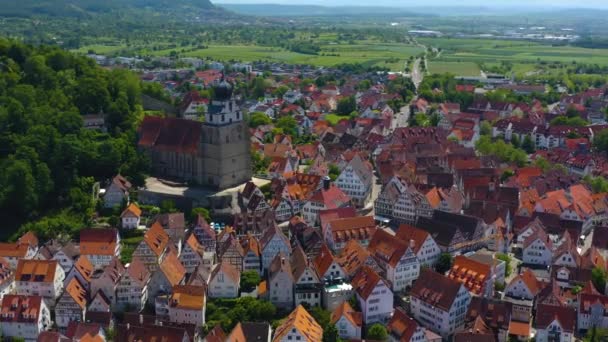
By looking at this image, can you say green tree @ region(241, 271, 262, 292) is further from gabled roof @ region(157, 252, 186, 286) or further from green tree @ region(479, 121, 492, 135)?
green tree @ region(479, 121, 492, 135)

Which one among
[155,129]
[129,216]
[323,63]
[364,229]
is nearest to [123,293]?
[129,216]

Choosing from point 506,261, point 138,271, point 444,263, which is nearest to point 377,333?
point 444,263

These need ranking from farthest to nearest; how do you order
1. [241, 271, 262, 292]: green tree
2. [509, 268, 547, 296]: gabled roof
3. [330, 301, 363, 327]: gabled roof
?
[241, 271, 262, 292]: green tree < [509, 268, 547, 296]: gabled roof < [330, 301, 363, 327]: gabled roof

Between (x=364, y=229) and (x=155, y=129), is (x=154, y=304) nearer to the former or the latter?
(x=364, y=229)

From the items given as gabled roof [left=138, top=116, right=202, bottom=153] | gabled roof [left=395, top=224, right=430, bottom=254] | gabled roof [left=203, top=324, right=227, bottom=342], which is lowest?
gabled roof [left=203, top=324, right=227, bottom=342]

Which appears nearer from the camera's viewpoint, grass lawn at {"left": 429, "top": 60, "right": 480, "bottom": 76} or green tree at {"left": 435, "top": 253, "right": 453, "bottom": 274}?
green tree at {"left": 435, "top": 253, "right": 453, "bottom": 274}

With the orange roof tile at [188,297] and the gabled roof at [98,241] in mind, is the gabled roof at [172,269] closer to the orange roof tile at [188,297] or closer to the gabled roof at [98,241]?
the orange roof tile at [188,297]

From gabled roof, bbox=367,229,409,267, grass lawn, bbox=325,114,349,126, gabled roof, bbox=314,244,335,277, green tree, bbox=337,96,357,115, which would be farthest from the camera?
green tree, bbox=337,96,357,115

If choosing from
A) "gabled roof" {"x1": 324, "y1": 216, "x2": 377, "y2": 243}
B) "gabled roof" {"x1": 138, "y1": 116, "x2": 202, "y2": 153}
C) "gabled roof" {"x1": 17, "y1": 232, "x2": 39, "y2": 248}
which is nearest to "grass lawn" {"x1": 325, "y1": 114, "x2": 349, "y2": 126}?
"gabled roof" {"x1": 138, "y1": 116, "x2": 202, "y2": 153}

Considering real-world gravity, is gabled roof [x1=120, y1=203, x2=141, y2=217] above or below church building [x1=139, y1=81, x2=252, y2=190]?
below
